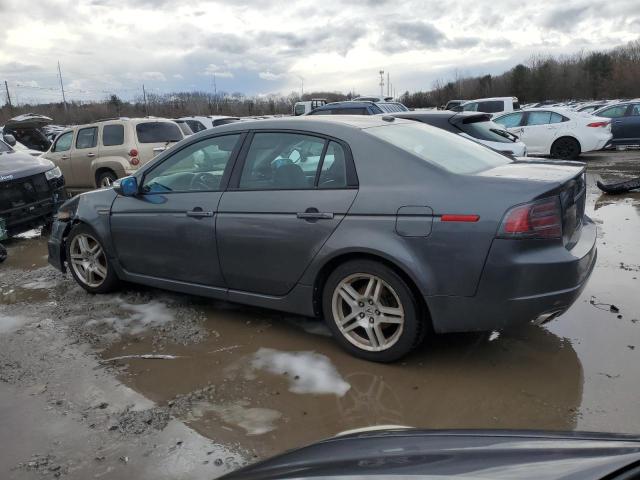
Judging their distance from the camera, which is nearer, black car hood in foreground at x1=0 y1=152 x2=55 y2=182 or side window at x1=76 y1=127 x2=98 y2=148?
black car hood in foreground at x1=0 y1=152 x2=55 y2=182

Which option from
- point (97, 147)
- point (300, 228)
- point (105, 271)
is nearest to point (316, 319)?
point (300, 228)

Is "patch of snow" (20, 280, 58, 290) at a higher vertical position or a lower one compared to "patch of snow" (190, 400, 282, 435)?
higher

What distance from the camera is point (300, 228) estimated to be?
3678mm

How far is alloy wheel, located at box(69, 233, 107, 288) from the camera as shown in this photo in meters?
5.11

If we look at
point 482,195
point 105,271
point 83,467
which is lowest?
point 83,467

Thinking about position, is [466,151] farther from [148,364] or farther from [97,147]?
[97,147]

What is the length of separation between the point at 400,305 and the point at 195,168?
2.11 m

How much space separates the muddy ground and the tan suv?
6378 mm

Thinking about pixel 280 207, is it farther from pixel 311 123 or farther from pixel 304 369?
pixel 304 369

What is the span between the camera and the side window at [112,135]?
35.9 ft

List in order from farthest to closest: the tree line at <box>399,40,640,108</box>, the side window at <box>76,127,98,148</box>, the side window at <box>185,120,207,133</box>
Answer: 1. the tree line at <box>399,40,640,108</box>
2. the side window at <box>185,120,207,133</box>
3. the side window at <box>76,127,98,148</box>

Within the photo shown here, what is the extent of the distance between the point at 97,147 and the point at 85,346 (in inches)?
317

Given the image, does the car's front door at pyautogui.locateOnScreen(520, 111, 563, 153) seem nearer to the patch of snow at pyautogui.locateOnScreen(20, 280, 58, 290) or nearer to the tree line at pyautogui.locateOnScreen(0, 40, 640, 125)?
the patch of snow at pyautogui.locateOnScreen(20, 280, 58, 290)

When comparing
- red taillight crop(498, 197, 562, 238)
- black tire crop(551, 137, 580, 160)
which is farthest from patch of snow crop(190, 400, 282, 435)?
black tire crop(551, 137, 580, 160)
